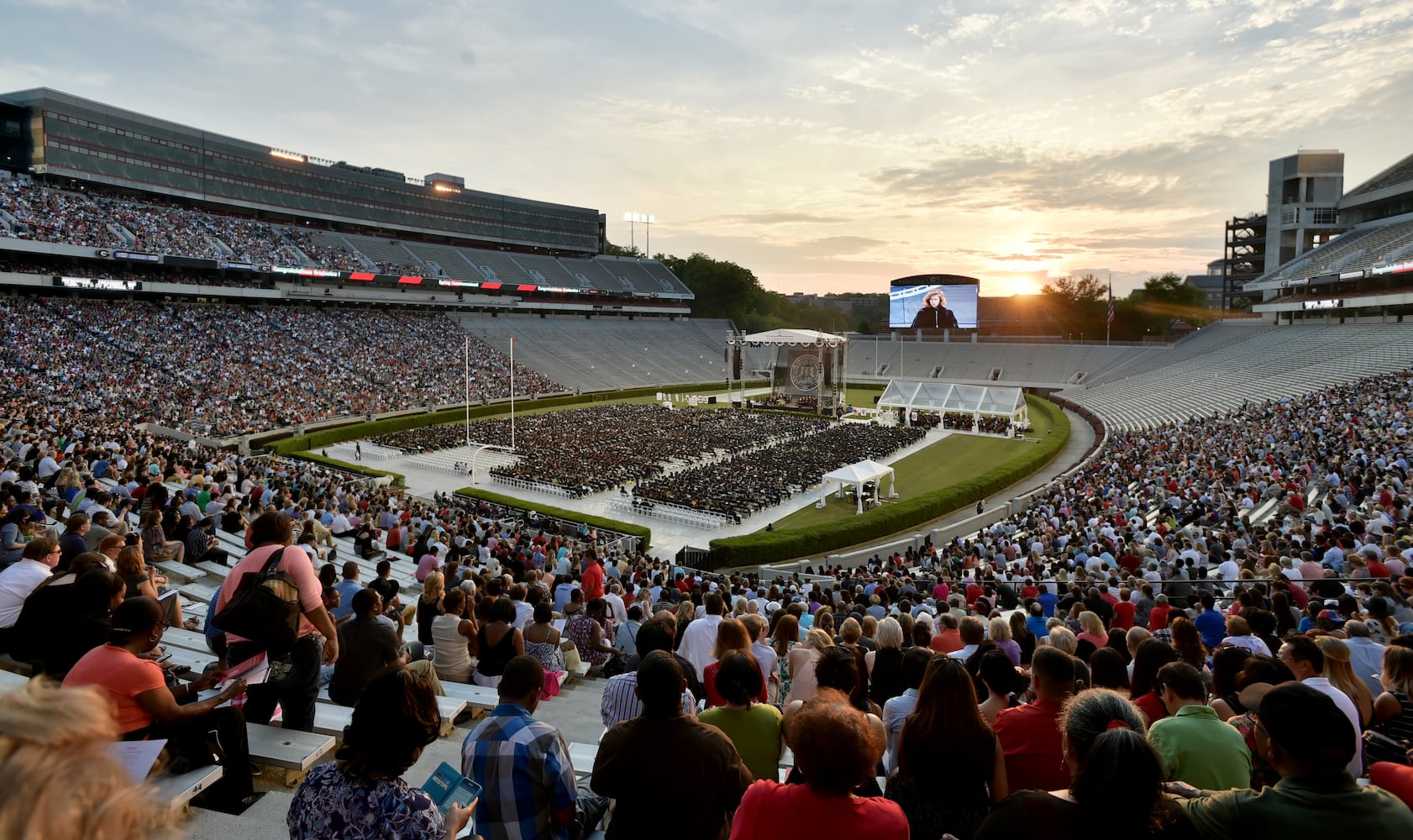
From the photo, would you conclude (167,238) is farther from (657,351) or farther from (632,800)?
(632,800)

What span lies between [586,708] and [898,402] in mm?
50891

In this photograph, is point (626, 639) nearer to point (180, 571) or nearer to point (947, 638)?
point (947, 638)

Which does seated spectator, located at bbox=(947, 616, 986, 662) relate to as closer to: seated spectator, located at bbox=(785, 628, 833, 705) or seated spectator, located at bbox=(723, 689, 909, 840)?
seated spectator, located at bbox=(785, 628, 833, 705)

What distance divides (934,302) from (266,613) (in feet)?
250

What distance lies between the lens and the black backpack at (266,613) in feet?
16.1

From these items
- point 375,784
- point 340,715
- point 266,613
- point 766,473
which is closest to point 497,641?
point 340,715

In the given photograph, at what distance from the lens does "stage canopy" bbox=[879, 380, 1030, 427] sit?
5066cm

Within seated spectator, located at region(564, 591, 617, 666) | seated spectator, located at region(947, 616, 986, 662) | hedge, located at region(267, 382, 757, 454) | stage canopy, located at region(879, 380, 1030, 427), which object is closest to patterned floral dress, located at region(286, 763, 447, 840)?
seated spectator, located at region(947, 616, 986, 662)

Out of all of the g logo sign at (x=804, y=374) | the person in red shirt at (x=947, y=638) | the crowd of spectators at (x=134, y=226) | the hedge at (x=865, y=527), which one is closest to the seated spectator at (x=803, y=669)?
the person in red shirt at (x=947, y=638)

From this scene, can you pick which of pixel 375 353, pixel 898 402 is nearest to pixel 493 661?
pixel 898 402

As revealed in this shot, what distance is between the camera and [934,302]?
75.5 metres

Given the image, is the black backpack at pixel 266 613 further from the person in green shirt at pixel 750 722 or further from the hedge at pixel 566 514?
the hedge at pixel 566 514

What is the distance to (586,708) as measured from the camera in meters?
7.30

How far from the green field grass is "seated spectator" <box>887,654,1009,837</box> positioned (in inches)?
938
